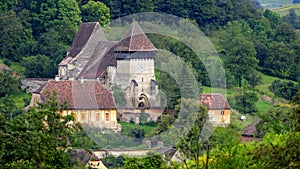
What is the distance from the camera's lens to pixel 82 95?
197ft

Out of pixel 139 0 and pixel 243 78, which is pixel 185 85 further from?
pixel 139 0

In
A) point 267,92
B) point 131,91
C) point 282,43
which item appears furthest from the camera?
point 282,43

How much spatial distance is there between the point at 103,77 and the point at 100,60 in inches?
88.1

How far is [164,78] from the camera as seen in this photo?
65375 mm

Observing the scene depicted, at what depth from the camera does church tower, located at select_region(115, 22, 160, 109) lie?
6450 centimetres

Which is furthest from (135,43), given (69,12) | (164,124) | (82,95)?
(69,12)

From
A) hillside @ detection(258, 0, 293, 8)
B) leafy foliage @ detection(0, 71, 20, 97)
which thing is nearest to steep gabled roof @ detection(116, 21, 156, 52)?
leafy foliage @ detection(0, 71, 20, 97)

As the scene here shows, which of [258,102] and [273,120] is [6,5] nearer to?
[258,102]

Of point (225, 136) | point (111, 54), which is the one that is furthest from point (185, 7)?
point (225, 136)

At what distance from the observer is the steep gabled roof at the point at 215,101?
6391 cm

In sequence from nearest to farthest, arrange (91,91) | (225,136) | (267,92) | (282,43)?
(225,136)
(91,91)
(267,92)
(282,43)

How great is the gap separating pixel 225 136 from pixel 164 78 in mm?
29319

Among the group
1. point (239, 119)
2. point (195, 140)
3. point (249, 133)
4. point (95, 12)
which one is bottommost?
point (195, 140)

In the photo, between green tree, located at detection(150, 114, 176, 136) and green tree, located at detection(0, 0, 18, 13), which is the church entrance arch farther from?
green tree, located at detection(0, 0, 18, 13)
